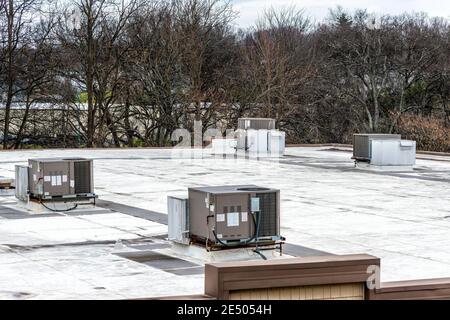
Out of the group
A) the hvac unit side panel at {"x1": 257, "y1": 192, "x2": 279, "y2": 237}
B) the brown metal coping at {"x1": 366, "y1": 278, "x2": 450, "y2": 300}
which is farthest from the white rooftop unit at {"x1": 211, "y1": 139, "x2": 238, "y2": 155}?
the brown metal coping at {"x1": 366, "y1": 278, "x2": 450, "y2": 300}

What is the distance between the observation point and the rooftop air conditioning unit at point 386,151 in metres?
34.6

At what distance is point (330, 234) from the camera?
19.6m

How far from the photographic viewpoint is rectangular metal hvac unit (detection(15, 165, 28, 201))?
2302cm

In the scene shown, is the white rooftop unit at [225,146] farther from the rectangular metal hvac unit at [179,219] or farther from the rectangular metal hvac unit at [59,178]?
the rectangular metal hvac unit at [179,219]

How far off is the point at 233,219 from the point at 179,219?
1.27m

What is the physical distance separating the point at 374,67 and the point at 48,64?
2248cm

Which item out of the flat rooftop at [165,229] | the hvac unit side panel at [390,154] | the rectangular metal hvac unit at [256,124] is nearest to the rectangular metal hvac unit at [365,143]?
the hvac unit side panel at [390,154]

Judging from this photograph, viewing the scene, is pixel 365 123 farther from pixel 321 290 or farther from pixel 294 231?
pixel 321 290

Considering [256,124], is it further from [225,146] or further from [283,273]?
[283,273]

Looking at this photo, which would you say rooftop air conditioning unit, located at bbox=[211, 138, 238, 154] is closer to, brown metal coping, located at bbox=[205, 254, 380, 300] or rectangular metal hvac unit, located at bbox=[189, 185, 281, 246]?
rectangular metal hvac unit, located at bbox=[189, 185, 281, 246]

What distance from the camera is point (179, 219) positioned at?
1691cm

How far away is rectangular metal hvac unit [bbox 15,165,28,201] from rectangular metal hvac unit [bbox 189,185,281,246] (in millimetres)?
7686

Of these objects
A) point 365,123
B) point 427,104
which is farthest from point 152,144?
point 427,104

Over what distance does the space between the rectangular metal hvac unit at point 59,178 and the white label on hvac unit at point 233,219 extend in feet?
24.3
